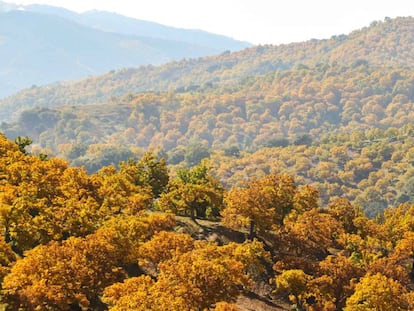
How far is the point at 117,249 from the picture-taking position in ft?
195

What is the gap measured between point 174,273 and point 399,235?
203ft

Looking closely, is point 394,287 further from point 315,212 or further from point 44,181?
point 44,181

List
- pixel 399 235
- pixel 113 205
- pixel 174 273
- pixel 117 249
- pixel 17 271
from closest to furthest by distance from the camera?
1. pixel 17 271
2. pixel 174 273
3. pixel 117 249
4. pixel 113 205
5. pixel 399 235

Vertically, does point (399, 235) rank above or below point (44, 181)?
below

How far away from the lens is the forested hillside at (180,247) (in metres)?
50.5

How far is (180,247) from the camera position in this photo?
63.2m

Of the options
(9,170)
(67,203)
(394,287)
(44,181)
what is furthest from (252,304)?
(9,170)

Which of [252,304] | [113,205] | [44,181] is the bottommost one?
[252,304]

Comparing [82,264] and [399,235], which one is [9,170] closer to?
[82,264]

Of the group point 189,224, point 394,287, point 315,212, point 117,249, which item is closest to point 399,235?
point 315,212

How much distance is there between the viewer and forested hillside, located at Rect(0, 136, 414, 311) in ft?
166

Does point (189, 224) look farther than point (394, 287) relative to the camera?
Yes

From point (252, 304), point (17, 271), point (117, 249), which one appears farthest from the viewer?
point (252, 304)

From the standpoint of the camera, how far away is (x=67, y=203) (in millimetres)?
69188
